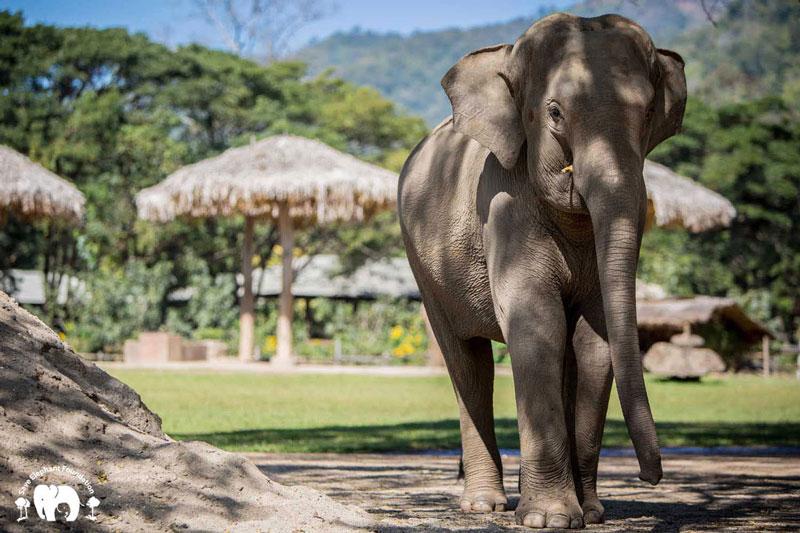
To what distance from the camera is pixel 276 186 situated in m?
22.5

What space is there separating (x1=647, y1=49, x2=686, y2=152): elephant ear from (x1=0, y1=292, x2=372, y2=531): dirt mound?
224 cm

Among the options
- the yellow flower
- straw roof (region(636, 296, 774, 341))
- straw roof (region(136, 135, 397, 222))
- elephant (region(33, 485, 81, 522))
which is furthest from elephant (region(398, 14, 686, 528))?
the yellow flower

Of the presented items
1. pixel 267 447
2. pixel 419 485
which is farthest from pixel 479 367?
pixel 267 447

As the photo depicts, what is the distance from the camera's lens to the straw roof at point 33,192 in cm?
2128

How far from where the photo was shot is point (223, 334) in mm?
29828

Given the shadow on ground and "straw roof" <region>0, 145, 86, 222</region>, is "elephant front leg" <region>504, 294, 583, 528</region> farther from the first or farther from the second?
"straw roof" <region>0, 145, 86, 222</region>

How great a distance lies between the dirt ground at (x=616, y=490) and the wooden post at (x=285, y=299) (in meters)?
14.1

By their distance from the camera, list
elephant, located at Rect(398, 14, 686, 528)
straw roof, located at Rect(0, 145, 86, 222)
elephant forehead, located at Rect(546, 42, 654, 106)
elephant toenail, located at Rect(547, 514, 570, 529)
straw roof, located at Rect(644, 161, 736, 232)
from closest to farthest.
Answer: elephant, located at Rect(398, 14, 686, 528), elephant forehead, located at Rect(546, 42, 654, 106), elephant toenail, located at Rect(547, 514, 570, 529), straw roof, located at Rect(0, 145, 86, 222), straw roof, located at Rect(644, 161, 736, 232)

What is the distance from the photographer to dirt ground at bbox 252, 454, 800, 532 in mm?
5324

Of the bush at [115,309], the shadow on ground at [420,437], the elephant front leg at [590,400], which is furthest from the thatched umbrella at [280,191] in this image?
the elephant front leg at [590,400]

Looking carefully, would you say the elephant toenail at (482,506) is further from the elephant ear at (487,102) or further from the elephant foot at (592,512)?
the elephant ear at (487,102)

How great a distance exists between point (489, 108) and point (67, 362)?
2.36 meters

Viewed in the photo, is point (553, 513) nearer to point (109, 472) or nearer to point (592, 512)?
point (592, 512)

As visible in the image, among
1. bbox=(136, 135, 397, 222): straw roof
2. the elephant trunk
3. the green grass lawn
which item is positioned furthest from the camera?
bbox=(136, 135, 397, 222): straw roof
